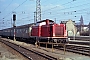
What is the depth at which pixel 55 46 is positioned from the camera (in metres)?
28.5

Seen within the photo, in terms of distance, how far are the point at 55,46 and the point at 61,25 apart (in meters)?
2.97

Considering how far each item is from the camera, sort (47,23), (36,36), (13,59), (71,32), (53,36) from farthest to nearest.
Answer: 1. (71,32)
2. (36,36)
3. (47,23)
4. (53,36)
5. (13,59)

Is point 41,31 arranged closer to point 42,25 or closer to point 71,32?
point 42,25

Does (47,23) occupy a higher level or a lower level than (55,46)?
higher

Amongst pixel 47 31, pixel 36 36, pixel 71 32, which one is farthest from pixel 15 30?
pixel 47 31

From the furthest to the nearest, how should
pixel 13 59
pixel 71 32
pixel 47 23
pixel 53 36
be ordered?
pixel 71 32 → pixel 47 23 → pixel 53 36 → pixel 13 59

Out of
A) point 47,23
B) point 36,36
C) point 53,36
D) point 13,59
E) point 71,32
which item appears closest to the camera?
point 13,59

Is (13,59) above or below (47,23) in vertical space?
below

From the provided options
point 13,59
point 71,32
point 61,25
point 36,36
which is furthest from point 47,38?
point 71,32

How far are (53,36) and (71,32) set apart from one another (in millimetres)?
28215

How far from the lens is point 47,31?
95.9 ft

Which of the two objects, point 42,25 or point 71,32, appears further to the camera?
point 71,32

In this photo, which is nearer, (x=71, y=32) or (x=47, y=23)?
(x=47, y=23)

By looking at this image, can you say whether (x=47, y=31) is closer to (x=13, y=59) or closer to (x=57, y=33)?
(x=57, y=33)
